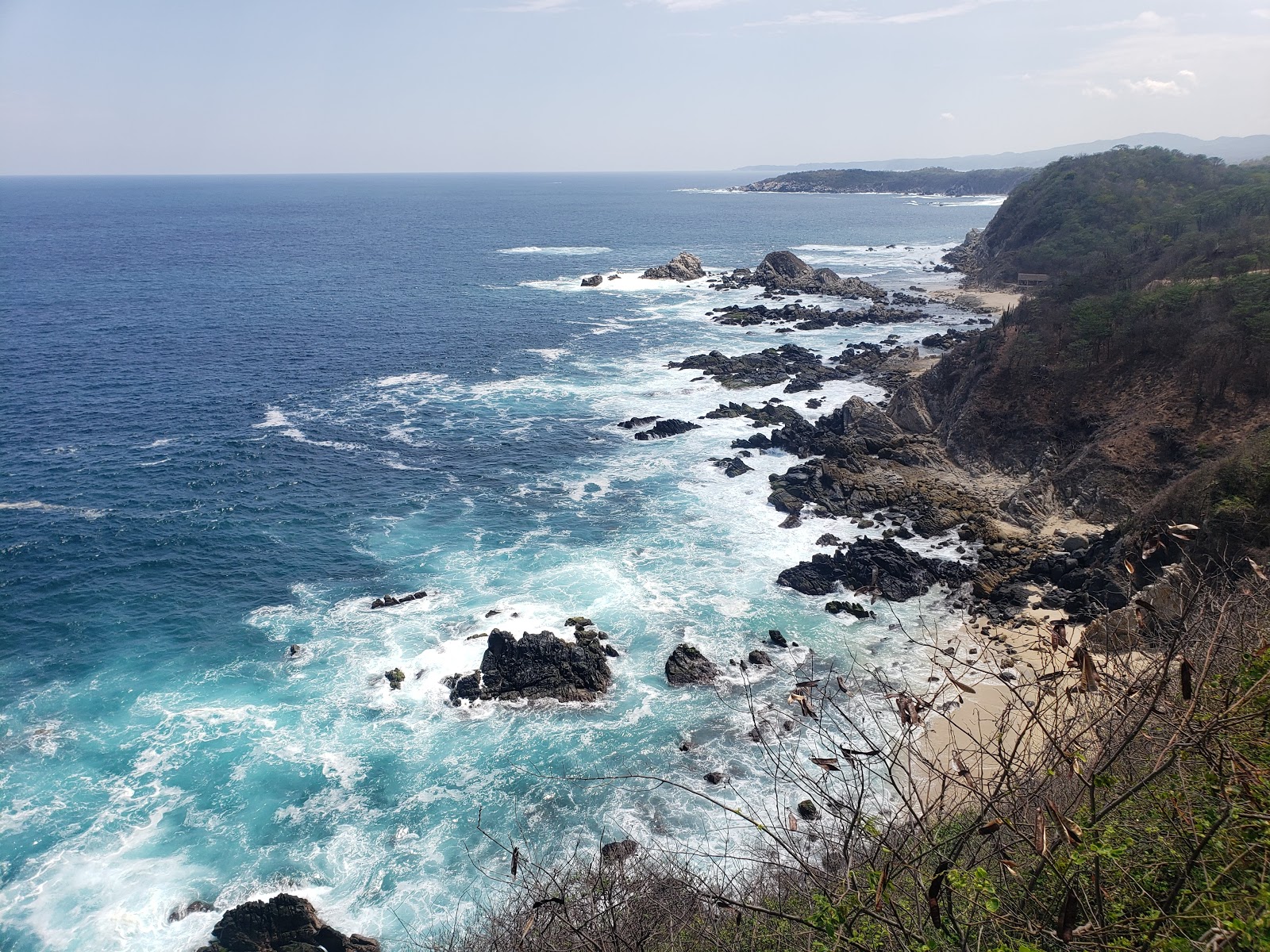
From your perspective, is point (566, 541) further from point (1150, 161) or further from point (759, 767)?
point (1150, 161)

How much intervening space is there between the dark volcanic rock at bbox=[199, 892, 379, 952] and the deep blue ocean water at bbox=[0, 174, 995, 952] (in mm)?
860

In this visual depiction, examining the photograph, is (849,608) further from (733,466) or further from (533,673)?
(733,466)

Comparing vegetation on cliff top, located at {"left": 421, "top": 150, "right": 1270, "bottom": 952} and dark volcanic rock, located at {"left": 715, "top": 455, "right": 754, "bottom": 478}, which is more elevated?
vegetation on cliff top, located at {"left": 421, "top": 150, "right": 1270, "bottom": 952}

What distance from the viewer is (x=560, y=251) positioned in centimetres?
14775

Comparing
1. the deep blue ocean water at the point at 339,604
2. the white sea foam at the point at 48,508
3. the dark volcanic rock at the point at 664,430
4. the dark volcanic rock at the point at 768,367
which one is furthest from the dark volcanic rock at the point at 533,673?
the dark volcanic rock at the point at 768,367

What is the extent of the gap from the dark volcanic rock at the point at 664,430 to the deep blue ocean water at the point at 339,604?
36.9 inches

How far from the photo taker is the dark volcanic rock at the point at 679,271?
11794 centimetres

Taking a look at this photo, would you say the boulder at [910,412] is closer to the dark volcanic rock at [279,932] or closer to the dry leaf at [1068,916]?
the dark volcanic rock at [279,932]

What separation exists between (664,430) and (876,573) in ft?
79.0

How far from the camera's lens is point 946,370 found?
53.1 meters

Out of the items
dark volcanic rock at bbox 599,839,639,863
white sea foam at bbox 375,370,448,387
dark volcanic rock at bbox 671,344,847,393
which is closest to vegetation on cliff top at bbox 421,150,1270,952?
dark volcanic rock at bbox 599,839,639,863

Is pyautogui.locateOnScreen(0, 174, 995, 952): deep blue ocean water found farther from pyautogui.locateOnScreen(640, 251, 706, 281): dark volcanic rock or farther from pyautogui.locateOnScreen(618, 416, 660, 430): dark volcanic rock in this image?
pyautogui.locateOnScreen(640, 251, 706, 281): dark volcanic rock

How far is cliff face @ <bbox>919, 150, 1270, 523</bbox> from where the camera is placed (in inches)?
1480

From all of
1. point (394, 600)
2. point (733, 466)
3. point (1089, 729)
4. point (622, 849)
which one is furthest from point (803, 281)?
point (1089, 729)
